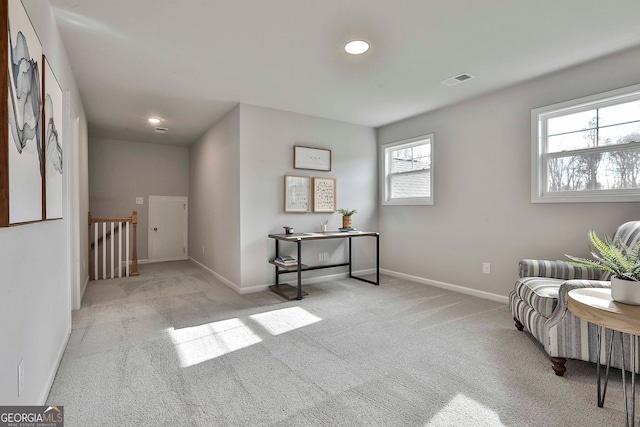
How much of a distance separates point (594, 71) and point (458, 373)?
2970 millimetres

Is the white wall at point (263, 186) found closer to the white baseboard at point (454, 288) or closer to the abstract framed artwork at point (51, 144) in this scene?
the white baseboard at point (454, 288)

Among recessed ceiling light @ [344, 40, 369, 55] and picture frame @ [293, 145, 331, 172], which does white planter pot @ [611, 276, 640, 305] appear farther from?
picture frame @ [293, 145, 331, 172]

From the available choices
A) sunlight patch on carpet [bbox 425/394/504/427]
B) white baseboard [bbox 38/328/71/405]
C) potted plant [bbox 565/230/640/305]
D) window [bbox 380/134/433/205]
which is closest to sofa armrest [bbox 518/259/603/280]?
potted plant [bbox 565/230/640/305]

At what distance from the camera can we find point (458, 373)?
6.60 ft

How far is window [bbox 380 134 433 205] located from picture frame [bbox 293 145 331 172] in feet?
3.46

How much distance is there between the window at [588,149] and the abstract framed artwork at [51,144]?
161 inches

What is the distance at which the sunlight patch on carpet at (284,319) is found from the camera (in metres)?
2.78

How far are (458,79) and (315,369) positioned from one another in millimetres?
3075

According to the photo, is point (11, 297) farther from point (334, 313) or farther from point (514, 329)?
point (514, 329)

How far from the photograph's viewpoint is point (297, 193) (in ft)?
14.3

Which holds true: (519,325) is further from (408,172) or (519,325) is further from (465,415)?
(408,172)

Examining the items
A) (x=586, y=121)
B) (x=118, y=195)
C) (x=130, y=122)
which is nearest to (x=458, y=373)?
(x=586, y=121)

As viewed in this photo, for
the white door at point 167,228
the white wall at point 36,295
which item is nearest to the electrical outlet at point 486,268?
the white wall at point 36,295

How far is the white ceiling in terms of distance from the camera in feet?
6.87
